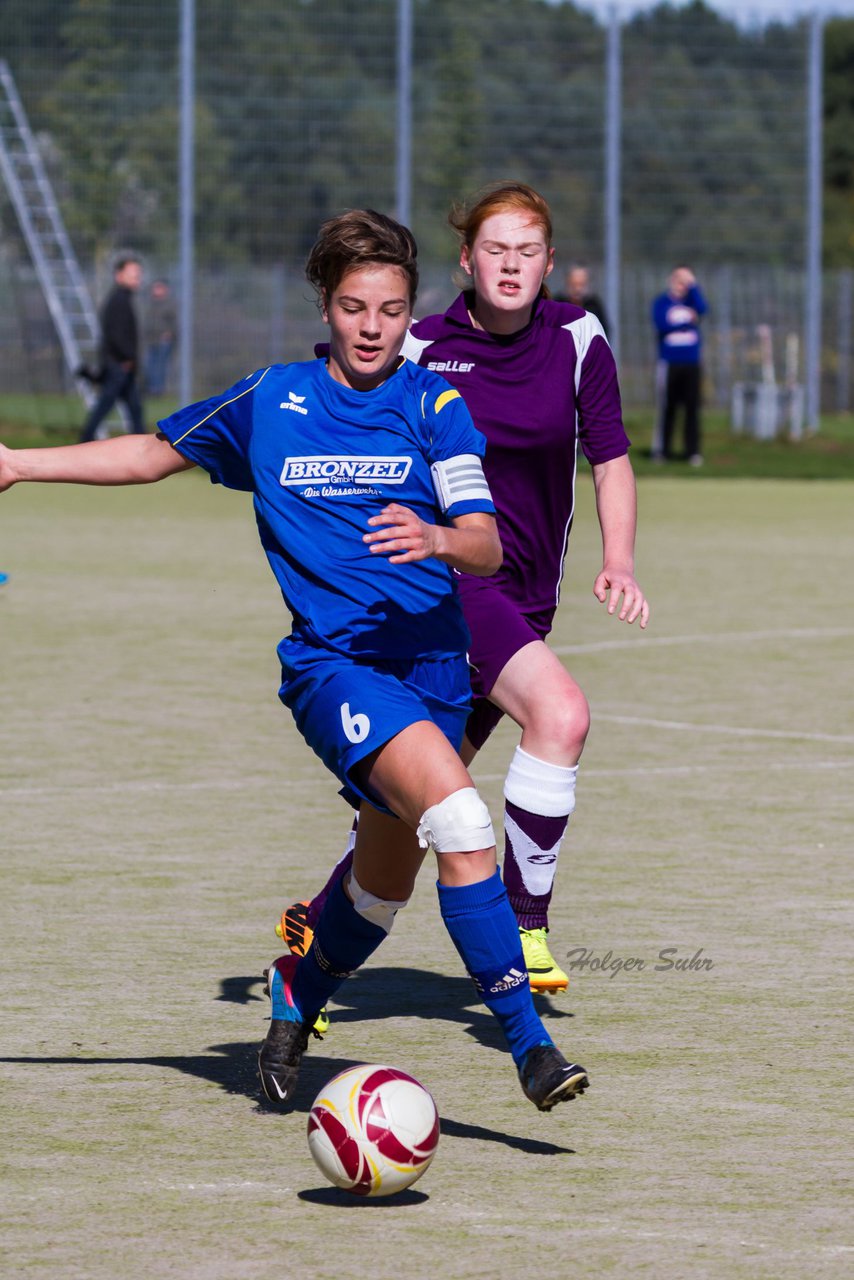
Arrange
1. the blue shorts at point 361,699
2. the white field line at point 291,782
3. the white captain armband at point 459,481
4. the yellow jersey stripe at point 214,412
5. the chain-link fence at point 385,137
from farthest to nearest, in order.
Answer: the chain-link fence at point 385,137 < the white field line at point 291,782 < the yellow jersey stripe at point 214,412 < the white captain armband at point 459,481 < the blue shorts at point 361,699

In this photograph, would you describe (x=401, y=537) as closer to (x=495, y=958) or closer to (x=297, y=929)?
(x=495, y=958)

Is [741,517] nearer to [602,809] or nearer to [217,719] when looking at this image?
[217,719]

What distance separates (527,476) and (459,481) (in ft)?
4.20

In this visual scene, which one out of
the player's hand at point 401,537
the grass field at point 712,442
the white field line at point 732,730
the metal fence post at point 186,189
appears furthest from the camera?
the metal fence post at point 186,189

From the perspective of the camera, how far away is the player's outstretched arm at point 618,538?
17.9 feet

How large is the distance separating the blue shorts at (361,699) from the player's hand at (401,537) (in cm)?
42

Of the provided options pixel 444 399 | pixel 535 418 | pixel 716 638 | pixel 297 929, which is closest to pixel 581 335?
pixel 535 418

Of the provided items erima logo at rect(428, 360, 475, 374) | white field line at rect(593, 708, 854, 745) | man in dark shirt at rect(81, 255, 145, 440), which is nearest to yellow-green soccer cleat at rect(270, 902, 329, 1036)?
erima logo at rect(428, 360, 475, 374)

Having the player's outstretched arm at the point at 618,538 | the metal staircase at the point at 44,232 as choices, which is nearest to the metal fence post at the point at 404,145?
the metal staircase at the point at 44,232

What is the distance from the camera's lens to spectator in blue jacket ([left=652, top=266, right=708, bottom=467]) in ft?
89.5

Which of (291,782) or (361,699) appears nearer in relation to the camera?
(361,699)

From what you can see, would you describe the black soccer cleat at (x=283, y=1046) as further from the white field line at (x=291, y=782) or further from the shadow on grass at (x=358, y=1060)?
the white field line at (x=291, y=782)

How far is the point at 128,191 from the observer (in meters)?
33.2

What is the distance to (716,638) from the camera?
13.3 metres
